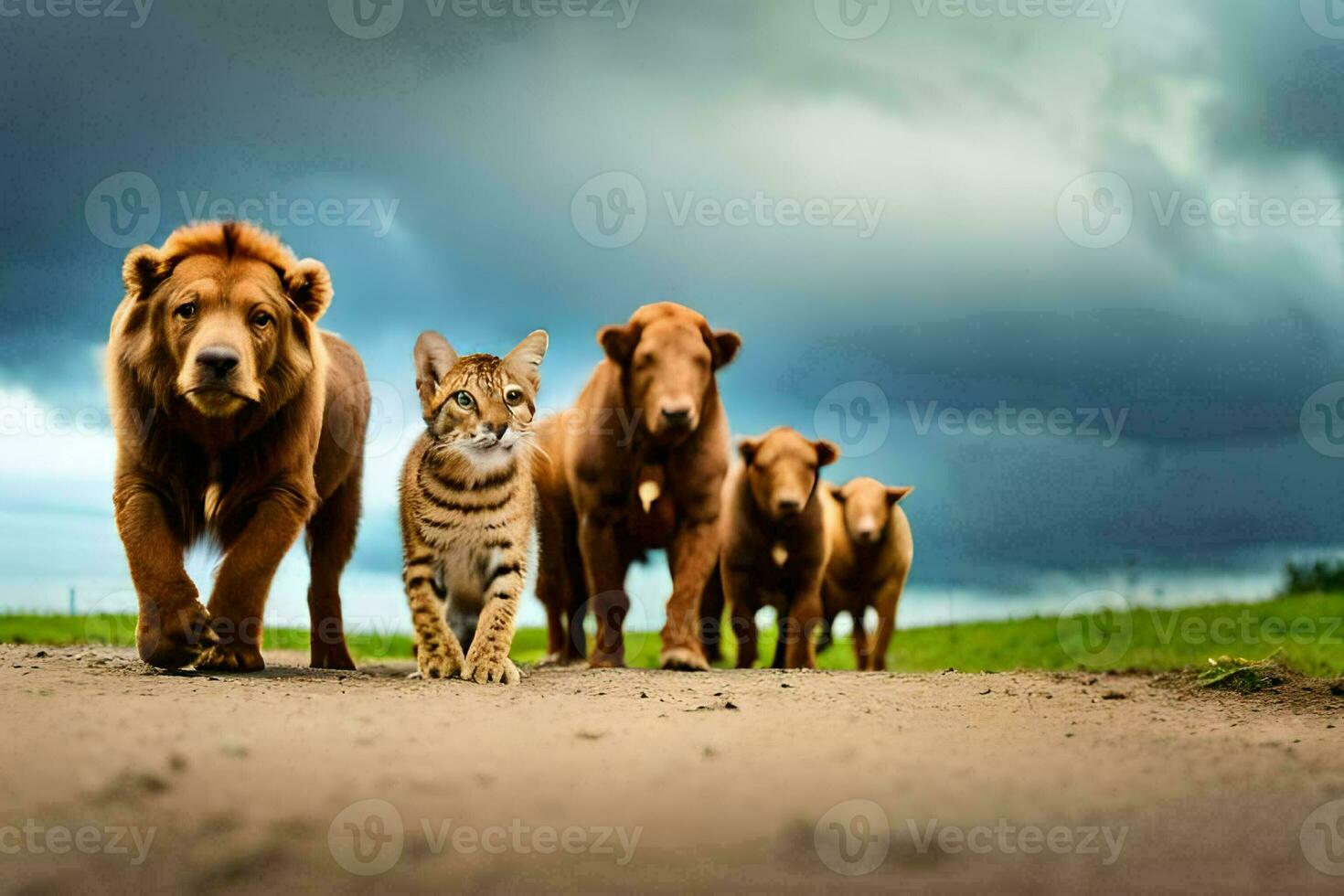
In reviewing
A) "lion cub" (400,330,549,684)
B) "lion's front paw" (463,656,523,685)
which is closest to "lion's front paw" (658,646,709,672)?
"lion cub" (400,330,549,684)

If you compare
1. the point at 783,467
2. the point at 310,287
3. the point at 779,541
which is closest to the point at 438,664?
the point at 310,287

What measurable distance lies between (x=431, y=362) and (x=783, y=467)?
3.67 meters

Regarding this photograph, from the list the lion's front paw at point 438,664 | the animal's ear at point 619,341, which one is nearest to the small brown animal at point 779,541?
the animal's ear at point 619,341

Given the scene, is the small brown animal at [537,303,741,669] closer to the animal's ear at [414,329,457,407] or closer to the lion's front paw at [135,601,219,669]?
the animal's ear at [414,329,457,407]

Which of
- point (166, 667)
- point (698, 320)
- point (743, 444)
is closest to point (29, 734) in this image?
point (166, 667)

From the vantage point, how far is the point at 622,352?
28.1ft

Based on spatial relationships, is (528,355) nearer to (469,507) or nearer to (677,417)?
(469,507)

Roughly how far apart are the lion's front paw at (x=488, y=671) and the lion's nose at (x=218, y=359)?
1989 mm

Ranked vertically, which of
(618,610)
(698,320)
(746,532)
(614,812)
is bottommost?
(614,812)

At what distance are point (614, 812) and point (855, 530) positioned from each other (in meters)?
7.59

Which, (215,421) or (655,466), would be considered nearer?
(215,421)

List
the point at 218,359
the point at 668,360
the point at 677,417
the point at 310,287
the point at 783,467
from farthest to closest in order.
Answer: the point at 783,467 < the point at 668,360 < the point at 677,417 < the point at 310,287 < the point at 218,359

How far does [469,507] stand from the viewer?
267 inches

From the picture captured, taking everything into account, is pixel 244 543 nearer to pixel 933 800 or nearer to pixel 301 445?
pixel 301 445
